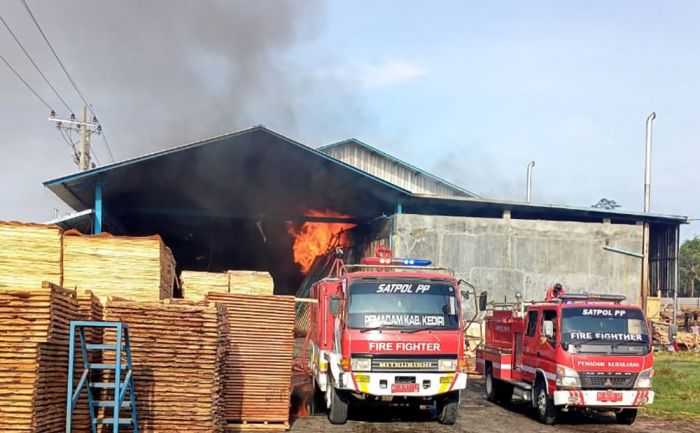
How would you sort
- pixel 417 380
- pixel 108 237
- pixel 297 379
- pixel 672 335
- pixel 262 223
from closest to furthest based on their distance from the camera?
pixel 108 237 < pixel 417 380 < pixel 672 335 < pixel 297 379 < pixel 262 223

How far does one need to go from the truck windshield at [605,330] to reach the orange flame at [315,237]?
15.4m

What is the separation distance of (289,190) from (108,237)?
14285 millimetres

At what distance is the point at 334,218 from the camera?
87.5 ft

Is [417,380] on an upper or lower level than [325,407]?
upper

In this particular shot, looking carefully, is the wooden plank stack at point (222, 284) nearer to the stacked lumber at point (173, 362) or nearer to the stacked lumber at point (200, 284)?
the stacked lumber at point (200, 284)

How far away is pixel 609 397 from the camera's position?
12.5m

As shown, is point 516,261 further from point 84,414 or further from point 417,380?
point 84,414

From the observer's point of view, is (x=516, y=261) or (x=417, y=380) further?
(x=516, y=261)

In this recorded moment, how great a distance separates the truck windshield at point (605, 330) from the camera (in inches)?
501

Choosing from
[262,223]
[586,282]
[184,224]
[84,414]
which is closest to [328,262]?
[262,223]

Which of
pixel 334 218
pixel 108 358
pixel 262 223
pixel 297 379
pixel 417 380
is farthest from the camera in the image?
pixel 262 223

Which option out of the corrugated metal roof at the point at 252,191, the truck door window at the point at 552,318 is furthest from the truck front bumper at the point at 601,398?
the corrugated metal roof at the point at 252,191

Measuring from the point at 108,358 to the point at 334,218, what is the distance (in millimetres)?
17637

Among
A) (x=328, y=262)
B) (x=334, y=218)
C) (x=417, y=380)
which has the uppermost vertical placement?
(x=334, y=218)
